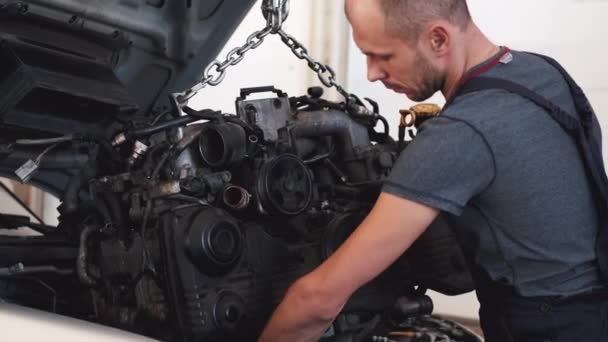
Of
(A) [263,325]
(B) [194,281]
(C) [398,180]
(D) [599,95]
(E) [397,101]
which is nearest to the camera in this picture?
(C) [398,180]

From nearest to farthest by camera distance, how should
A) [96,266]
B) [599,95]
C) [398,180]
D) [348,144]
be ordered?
[398,180]
[96,266]
[348,144]
[599,95]

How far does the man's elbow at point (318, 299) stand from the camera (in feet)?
4.57

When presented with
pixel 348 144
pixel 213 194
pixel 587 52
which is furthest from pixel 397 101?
pixel 213 194

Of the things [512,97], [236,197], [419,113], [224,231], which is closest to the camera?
[512,97]

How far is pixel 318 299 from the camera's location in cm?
140

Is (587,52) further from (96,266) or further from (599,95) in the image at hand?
(96,266)

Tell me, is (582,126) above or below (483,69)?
below

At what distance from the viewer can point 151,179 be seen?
Answer: 1.62m

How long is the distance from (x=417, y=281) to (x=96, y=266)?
0.82m

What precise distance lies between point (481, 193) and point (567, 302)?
0.31 m

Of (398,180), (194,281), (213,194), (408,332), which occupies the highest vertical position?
(398,180)

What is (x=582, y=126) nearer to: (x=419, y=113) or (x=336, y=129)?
(x=419, y=113)

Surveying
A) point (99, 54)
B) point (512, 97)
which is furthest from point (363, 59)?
point (512, 97)

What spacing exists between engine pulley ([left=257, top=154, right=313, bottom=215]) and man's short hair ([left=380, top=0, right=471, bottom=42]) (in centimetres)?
43
